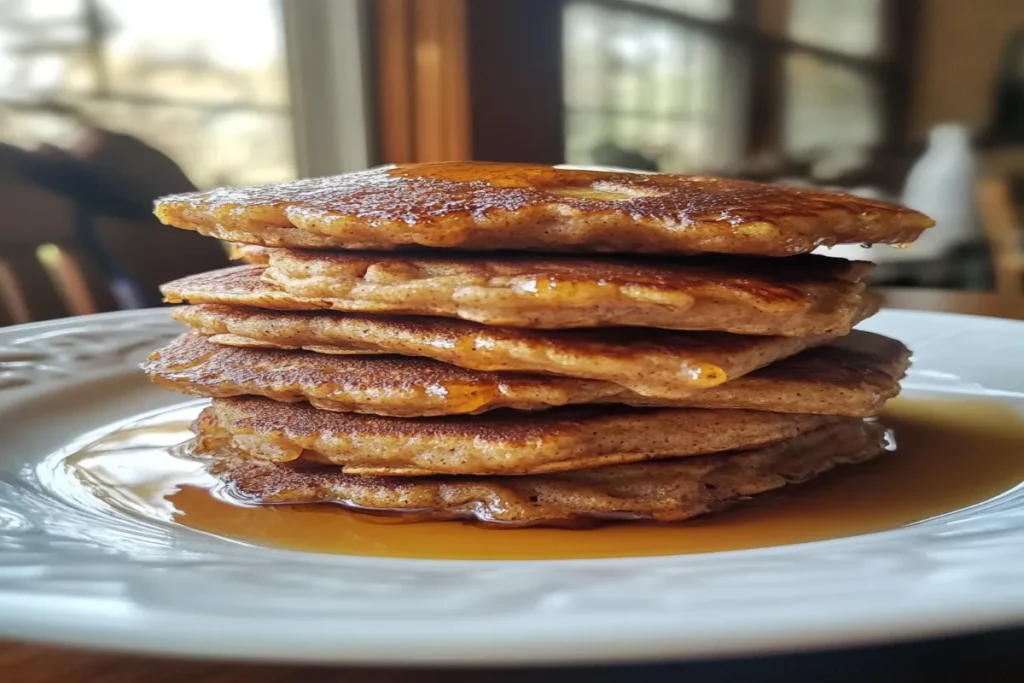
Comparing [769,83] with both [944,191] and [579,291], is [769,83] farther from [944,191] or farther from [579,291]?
[579,291]

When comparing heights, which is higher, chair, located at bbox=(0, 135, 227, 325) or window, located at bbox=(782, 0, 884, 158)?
window, located at bbox=(782, 0, 884, 158)

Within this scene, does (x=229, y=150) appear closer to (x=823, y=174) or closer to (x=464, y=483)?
(x=464, y=483)

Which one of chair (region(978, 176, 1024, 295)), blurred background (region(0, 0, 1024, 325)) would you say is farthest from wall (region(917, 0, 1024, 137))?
chair (region(978, 176, 1024, 295))

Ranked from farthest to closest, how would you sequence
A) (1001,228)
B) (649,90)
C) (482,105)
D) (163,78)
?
1. (649,90)
2. (1001,228)
3. (482,105)
4. (163,78)

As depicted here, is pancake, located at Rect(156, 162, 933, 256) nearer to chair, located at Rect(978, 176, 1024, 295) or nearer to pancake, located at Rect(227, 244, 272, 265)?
pancake, located at Rect(227, 244, 272, 265)

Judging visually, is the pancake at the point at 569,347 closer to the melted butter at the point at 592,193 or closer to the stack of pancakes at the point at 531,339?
the stack of pancakes at the point at 531,339

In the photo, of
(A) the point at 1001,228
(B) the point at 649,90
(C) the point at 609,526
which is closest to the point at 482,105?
(B) the point at 649,90

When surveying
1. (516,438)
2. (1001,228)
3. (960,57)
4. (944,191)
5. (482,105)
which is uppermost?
(960,57)
